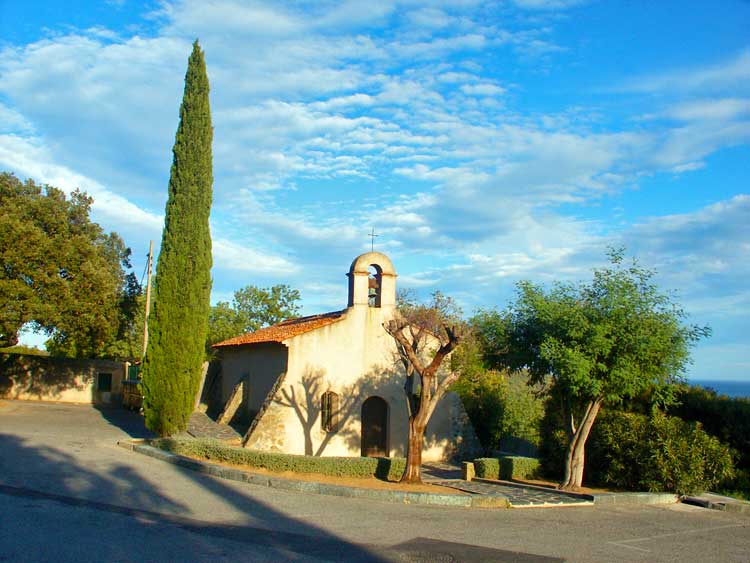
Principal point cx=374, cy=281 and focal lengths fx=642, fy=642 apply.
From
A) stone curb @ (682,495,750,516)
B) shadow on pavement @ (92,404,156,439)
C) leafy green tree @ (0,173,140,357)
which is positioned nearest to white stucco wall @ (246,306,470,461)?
shadow on pavement @ (92,404,156,439)

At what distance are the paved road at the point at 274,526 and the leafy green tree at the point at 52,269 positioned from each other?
1378 centimetres

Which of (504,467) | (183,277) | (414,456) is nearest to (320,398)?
(183,277)

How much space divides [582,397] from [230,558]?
37.4ft

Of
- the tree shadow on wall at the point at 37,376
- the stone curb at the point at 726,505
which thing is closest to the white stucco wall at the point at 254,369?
the tree shadow on wall at the point at 37,376

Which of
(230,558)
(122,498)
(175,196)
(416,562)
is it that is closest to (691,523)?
(416,562)

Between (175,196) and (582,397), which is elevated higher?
(175,196)

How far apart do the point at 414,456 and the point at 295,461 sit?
3107 mm

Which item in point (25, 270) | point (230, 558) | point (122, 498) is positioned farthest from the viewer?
point (25, 270)

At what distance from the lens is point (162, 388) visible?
2006 cm

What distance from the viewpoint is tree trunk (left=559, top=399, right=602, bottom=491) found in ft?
54.1

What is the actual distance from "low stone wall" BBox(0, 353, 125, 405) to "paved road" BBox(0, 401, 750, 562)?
22403mm

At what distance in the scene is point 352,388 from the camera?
75.0 feet

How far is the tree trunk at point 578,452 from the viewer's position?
16500 mm

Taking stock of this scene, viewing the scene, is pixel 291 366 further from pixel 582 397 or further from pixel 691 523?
pixel 691 523
